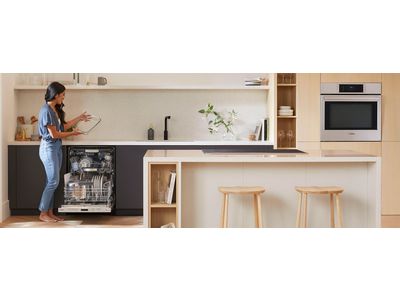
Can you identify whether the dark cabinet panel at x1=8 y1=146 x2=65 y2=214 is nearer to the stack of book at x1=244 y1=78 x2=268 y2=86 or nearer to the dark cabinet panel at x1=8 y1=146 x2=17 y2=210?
the dark cabinet panel at x1=8 y1=146 x2=17 y2=210

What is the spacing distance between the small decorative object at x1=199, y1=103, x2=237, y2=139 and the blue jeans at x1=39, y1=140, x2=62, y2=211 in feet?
5.87

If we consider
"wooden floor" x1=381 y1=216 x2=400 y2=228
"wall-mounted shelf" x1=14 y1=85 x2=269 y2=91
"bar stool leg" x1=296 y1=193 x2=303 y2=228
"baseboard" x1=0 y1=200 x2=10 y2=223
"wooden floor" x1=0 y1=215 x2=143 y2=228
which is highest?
"wall-mounted shelf" x1=14 y1=85 x2=269 y2=91

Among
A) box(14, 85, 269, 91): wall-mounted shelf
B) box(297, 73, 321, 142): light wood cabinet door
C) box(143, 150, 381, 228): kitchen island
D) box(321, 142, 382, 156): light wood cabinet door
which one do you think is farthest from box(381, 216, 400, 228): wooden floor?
box(14, 85, 269, 91): wall-mounted shelf

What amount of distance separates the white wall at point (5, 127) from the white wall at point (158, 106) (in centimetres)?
69

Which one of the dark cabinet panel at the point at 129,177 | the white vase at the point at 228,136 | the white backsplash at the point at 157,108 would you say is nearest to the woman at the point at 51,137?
the dark cabinet panel at the point at 129,177

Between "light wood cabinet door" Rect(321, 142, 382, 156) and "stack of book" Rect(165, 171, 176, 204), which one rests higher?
"light wood cabinet door" Rect(321, 142, 382, 156)

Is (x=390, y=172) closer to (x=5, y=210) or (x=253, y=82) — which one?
(x=253, y=82)

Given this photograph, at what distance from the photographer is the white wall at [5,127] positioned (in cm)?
626

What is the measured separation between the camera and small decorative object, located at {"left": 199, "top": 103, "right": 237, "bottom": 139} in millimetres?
7023

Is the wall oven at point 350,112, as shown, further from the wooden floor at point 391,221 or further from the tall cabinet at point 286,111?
the wooden floor at point 391,221
